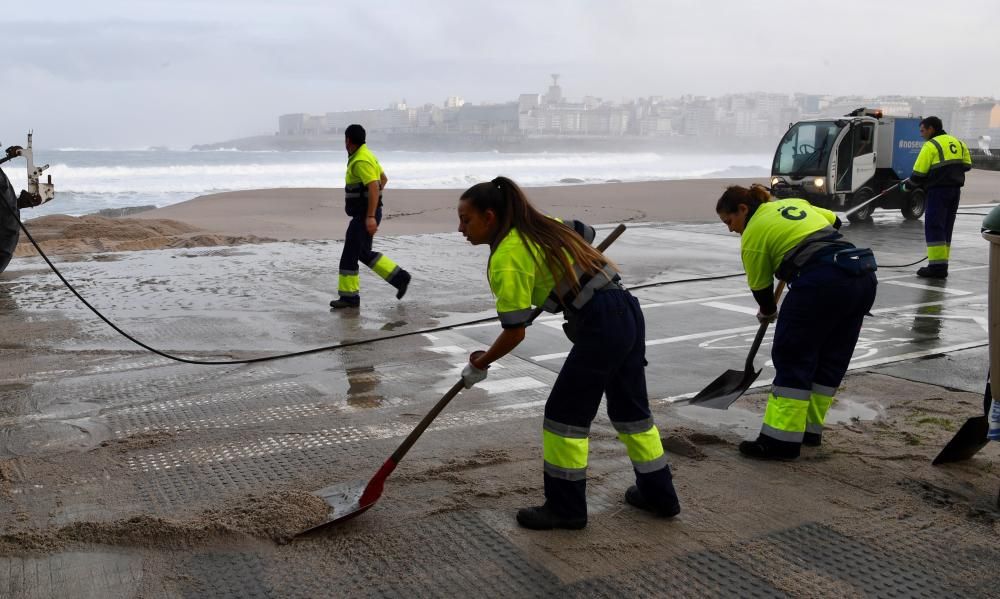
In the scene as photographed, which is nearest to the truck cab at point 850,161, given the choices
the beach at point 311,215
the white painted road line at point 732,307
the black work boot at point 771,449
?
the beach at point 311,215

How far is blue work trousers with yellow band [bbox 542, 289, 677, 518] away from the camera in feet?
12.6

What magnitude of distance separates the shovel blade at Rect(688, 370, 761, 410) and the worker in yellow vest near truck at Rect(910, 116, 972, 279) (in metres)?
6.38

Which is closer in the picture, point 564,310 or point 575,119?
point 564,310

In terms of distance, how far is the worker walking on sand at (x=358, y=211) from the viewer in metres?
8.92

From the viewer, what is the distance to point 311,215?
21.1 metres

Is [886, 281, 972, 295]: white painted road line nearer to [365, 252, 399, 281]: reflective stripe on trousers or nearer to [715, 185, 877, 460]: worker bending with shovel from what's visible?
[365, 252, 399, 281]: reflective stripe on trousers

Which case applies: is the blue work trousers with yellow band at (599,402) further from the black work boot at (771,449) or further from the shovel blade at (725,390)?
the shovel blade at (725,390)

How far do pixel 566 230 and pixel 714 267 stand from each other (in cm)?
867

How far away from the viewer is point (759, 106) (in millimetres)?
120938

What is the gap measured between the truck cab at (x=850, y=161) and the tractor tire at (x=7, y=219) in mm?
13939

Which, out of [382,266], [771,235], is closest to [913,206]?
[382,266]

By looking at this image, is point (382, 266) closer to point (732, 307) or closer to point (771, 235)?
point (732, 307)

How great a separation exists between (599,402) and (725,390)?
2.30 meters

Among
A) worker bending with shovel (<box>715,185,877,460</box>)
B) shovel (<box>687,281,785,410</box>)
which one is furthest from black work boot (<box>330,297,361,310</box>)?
worker bending with shovel (<box>715,185,877,460</box>)
